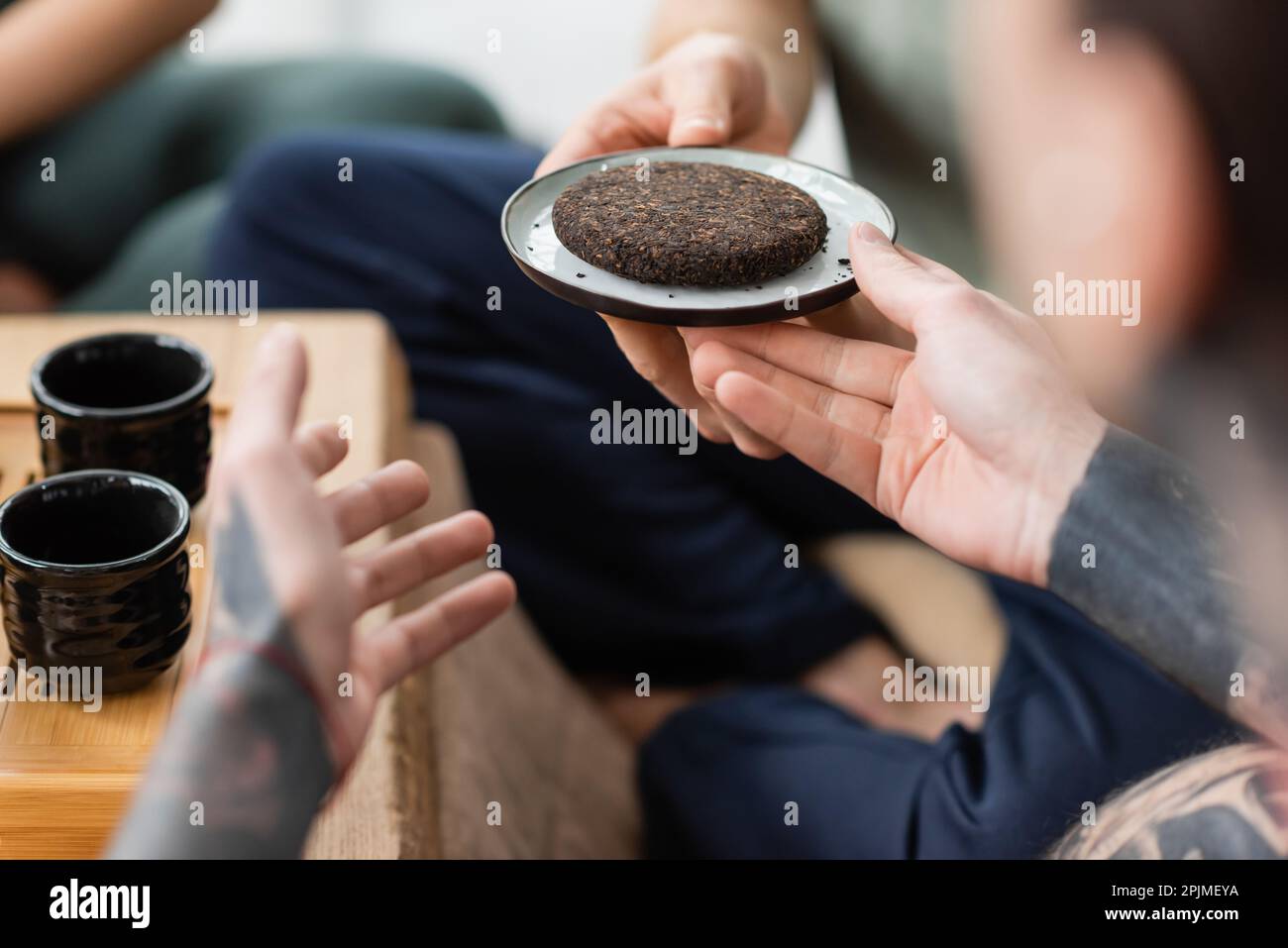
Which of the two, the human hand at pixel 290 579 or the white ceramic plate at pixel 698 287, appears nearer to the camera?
the human hand at pixel 290 579

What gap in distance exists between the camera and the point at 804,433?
637 mm

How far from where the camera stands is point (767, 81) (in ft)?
3.07

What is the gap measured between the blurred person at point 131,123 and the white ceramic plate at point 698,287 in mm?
715

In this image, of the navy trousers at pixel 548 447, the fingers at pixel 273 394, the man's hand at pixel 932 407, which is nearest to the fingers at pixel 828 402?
the man's hand at pixel 932 407

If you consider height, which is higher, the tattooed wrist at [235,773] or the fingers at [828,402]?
the fingers at [828,402]

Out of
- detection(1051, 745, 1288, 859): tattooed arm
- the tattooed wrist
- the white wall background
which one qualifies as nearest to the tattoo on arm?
the tattooed wrist

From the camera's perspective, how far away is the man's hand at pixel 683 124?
0.71 metres

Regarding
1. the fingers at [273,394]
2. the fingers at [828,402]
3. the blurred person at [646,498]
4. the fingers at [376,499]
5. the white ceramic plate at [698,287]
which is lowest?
the blurred person at [646,498]

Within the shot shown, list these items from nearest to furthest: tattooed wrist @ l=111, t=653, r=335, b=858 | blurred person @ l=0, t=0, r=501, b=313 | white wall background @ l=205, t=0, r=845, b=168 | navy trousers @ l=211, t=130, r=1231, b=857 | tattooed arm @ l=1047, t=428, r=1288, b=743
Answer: tattooed wrist @ l=111, t=653, r=335, b=858, tattooed arm @ l=1047, t=428, r=1288, b=743, navy trousers @ l=211, t=130, r=1231, b=857, blurred person @ l=0, t=0, r=501, b=313, white wall background @ l=205, t=0, r=845, b=168

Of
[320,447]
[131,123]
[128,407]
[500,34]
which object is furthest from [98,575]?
[500,34]

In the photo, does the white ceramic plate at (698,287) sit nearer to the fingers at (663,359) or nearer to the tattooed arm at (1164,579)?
the fingers at (663,359)

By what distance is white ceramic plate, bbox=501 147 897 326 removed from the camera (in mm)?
596

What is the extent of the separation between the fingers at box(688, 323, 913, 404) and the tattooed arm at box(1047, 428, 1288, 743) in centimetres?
14

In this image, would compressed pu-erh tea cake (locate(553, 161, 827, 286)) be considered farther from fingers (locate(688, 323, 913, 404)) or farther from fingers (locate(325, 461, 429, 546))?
fingers (locate(325, 461, 429, 546))
